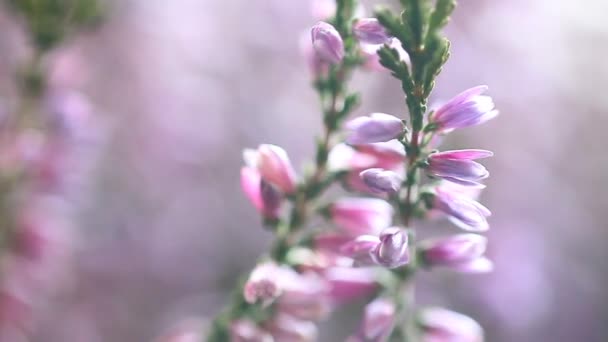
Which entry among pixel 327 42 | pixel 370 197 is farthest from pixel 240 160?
pixel 327 42

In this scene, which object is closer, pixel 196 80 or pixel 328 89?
pixel 328 89

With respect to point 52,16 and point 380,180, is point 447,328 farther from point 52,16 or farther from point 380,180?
point 52,16

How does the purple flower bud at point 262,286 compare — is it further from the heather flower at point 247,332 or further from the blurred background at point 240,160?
the blurred background at point 240,160

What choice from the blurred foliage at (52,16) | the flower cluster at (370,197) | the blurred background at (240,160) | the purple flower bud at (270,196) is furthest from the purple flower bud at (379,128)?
the blurred background at (240,160)

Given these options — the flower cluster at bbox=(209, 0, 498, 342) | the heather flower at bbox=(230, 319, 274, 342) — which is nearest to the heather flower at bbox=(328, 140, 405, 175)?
the flower cluster at bbox=(209, 0, 498, 342)

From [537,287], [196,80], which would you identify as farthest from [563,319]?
[196,80]

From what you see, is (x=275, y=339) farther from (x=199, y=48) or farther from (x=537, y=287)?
(x=199, y=48)

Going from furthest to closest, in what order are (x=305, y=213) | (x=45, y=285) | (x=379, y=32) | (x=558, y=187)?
(x=558, y=187), (x=45, y=285), (x=305, y=213), (x=379, y=32)
